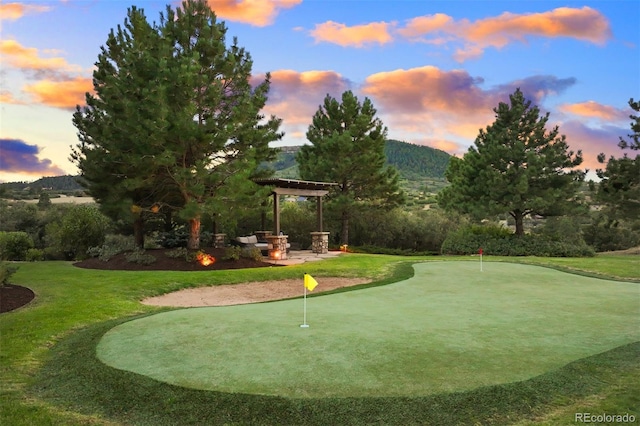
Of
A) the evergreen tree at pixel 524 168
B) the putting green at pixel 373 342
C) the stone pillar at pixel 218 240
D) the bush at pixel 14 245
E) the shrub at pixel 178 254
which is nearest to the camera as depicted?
the putting green at pixel 373 342

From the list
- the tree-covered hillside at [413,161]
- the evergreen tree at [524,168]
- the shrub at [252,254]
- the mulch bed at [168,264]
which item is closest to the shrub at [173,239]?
the mulch bed at [168,264]

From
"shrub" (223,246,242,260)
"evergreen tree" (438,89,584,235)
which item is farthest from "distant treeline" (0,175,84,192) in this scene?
"evergreen tree" (438,89,584,235)

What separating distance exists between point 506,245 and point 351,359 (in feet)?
71.7

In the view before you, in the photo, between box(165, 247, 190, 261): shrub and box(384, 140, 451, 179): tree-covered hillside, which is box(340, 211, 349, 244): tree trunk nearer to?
box(165, 247, 190, 261): shrub

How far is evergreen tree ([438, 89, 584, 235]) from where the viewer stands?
24.5 meters

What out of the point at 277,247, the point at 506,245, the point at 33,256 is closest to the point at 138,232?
the point at 33,256

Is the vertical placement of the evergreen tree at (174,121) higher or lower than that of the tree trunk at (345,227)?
higher

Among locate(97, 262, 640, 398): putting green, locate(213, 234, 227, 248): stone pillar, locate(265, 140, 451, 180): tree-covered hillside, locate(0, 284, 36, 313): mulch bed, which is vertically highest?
locate(265, 140, 451, 180): tree-covered hillside

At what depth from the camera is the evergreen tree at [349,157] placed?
27.7 meters

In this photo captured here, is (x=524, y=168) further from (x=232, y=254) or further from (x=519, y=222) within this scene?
(x=232, y=254)

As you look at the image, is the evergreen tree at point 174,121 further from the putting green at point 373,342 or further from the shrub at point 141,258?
the putting green at point 373,342

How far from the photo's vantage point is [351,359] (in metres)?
4.97
